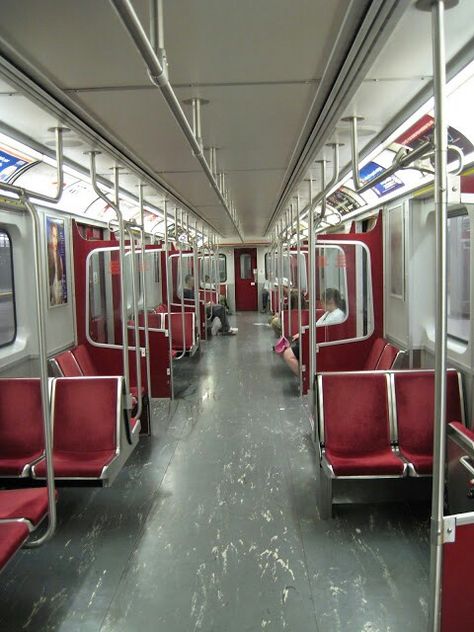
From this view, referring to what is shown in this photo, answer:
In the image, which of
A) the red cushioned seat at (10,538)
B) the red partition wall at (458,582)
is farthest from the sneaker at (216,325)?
the red partition wall at (458,582)

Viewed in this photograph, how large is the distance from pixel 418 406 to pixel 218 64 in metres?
2.63

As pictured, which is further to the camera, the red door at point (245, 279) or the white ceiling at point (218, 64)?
the red door at point (245, 279)

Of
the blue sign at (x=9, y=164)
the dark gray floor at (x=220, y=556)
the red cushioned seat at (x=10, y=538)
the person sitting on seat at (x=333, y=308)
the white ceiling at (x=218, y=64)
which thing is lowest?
the dark gray floor at (x=220, y=556)

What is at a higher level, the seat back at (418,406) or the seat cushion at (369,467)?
the seat back at (418,406)

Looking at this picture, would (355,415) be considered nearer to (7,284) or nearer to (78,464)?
(78,464)

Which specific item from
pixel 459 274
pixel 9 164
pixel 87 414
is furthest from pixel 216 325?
pixel 87 414

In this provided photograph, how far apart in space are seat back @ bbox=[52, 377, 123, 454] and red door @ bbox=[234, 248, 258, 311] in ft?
50.7

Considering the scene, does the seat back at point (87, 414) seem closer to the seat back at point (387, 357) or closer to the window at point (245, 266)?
the seat back at point (387, 357)

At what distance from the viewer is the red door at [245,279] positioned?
62.5ft

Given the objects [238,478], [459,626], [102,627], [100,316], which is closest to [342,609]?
[459,626]

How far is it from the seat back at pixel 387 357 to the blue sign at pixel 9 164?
3865mm

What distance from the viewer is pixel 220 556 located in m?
2.96

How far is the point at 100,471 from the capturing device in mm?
3320

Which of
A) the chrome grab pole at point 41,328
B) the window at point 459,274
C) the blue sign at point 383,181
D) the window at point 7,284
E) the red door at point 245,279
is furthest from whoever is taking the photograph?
the red door at point 245,279
